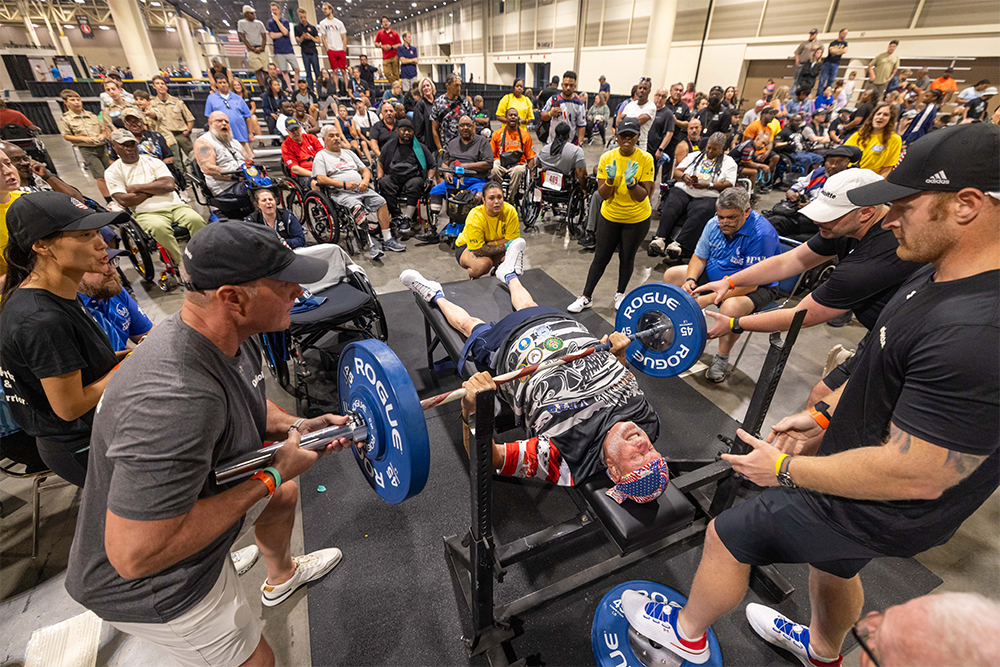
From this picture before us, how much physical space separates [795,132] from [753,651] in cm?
926

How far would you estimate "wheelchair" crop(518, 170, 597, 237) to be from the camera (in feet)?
18.7

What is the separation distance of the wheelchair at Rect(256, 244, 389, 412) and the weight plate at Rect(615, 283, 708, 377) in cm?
179

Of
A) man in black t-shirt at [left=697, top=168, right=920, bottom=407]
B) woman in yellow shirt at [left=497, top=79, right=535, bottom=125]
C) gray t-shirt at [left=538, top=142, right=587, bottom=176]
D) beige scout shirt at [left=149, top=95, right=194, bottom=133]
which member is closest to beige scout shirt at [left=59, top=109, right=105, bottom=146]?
beige scout shirt at [left=149, top=95, right=194, bottom=133]

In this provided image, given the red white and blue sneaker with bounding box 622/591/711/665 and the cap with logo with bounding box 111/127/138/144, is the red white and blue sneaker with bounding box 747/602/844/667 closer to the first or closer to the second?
the red white and blue sneaker with bounding box 622/591/711/665

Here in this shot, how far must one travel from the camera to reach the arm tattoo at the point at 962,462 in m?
0.95

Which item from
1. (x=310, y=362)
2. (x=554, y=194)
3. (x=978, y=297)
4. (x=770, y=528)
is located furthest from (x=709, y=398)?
(x=554, y=194)

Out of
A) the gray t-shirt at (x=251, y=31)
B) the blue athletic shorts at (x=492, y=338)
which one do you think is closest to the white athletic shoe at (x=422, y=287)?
the blue athletic shorts at (x=492, y=338)

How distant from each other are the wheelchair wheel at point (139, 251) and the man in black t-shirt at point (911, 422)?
5091 mm

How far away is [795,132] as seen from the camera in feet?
26.2

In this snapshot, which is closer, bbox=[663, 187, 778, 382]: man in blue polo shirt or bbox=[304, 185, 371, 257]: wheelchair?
bbox=[663, 187, 778, 382]: man in blue polo shirt

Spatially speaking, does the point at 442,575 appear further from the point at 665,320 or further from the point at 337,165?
the point at 337,165

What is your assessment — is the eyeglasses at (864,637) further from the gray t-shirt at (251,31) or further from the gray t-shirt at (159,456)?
the gray t-shirt at (251,31)

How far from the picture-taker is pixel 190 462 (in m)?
1.01

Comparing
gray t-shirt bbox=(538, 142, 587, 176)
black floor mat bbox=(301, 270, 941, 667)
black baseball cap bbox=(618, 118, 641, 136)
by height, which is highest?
black baseball cap bbox=(618, 118, 641, 136)
